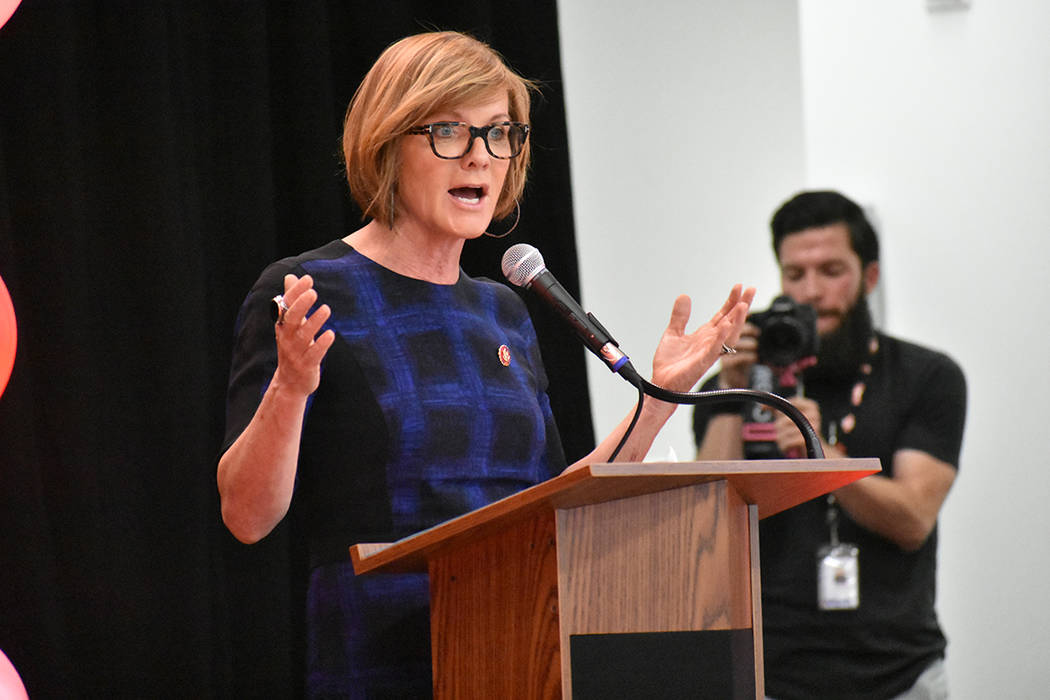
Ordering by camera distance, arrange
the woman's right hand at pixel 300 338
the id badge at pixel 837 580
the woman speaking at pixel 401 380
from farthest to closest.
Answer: the id badge at pixel 837 580, the woman speaking at pixel 401 380, the woman's right hand at pixel 300 338

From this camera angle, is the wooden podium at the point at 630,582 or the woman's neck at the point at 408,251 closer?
the wooden podium at the point at 630,582

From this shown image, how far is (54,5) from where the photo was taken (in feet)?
8.16

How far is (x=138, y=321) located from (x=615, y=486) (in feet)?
5.91

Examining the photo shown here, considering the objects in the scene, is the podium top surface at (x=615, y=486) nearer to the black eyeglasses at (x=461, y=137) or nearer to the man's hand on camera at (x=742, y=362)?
the black eyeglasses at (x=461, y=137)

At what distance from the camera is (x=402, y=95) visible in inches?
62.9

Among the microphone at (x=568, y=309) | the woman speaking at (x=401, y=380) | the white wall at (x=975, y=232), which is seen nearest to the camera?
the microphone at (x=568, y=309)

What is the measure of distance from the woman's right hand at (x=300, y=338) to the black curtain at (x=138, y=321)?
1320 millimetres

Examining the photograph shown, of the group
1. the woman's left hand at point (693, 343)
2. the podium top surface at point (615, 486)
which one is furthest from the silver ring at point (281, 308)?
the woman's left hand at point (693, 343)

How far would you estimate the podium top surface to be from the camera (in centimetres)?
99

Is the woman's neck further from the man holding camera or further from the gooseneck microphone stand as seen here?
the man holding camera

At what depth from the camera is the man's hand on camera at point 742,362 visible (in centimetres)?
247

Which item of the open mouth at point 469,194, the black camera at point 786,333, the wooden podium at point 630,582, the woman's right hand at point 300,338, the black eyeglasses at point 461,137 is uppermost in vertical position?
the black eyeglasses at point 461,137

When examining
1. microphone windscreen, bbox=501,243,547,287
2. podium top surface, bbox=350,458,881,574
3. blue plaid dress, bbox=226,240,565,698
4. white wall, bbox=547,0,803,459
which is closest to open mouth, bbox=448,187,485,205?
blue plaid dress, bbox=226,240,565,698

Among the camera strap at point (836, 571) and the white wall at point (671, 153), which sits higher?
the white wall at point (671, 153)
